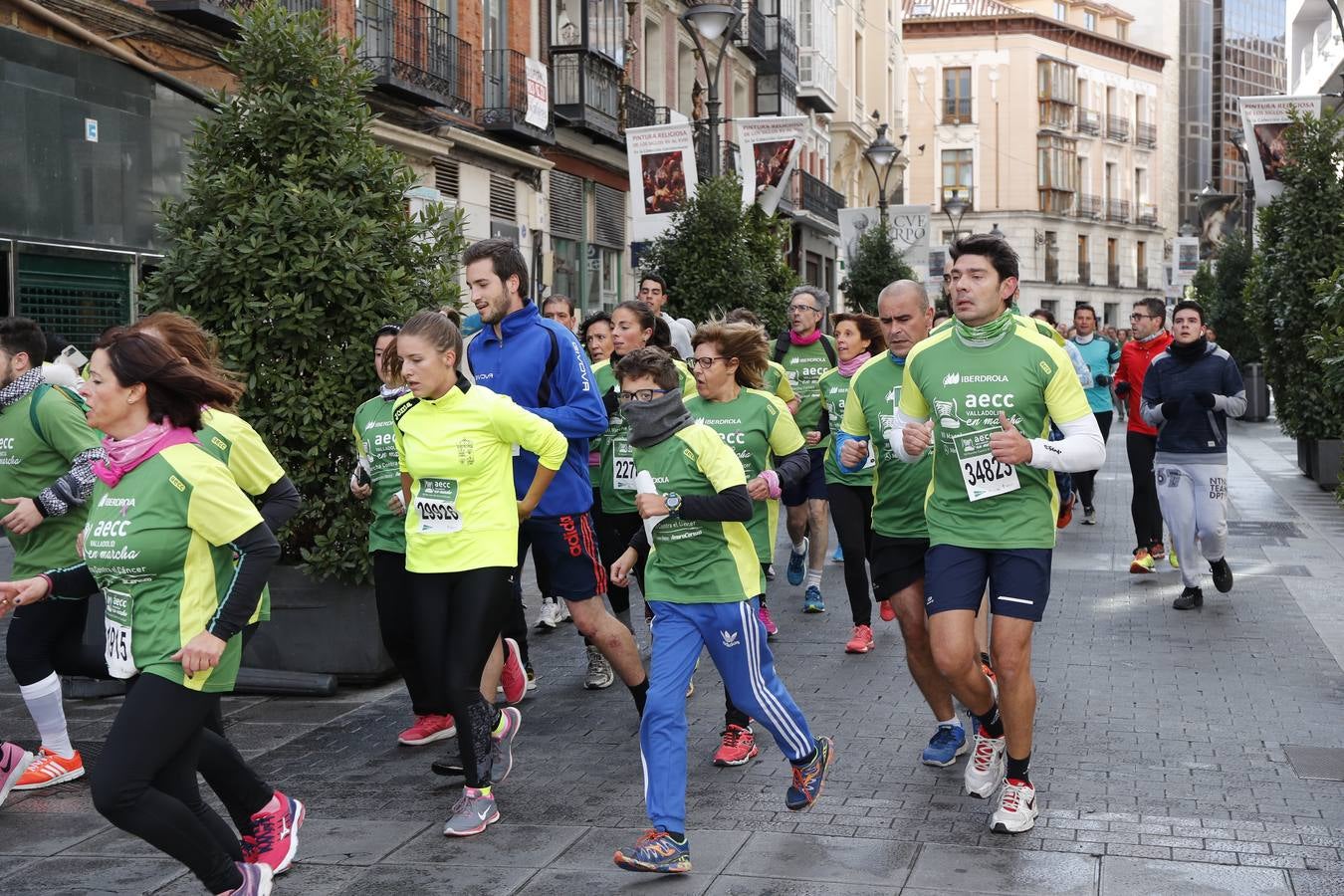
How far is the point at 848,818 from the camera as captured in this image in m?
5.54

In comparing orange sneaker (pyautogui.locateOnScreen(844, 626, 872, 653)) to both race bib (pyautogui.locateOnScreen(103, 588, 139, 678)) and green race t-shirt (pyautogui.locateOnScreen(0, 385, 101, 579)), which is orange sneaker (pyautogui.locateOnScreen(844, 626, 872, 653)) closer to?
green race t-shirt (pyautogui.locateOnScreen(0, 385, 101, 579))

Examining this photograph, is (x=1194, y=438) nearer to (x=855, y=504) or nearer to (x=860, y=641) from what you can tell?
(x=855, y=504)

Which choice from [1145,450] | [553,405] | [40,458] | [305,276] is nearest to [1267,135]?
[1145,450]

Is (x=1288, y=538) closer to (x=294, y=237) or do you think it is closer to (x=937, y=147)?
(x=294, y=237)

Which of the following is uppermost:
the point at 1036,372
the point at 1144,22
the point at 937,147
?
the point at 1144,22

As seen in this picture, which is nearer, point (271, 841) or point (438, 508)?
point (271, 841)

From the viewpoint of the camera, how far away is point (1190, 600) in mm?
10109

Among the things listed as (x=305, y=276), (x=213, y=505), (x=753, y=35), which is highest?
(x=753, y=35)

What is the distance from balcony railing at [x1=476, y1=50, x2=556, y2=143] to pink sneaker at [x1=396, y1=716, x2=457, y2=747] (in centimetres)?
1694

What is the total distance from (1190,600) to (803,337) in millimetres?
3140

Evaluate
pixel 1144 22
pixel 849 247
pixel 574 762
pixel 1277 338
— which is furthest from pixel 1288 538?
pixel 1144 22

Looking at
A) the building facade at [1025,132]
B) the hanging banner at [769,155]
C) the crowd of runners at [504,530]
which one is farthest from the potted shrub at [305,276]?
the building facade at [1025,132]

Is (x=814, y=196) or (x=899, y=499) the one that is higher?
(x=814, y=196)

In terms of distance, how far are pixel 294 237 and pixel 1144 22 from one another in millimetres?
90167
